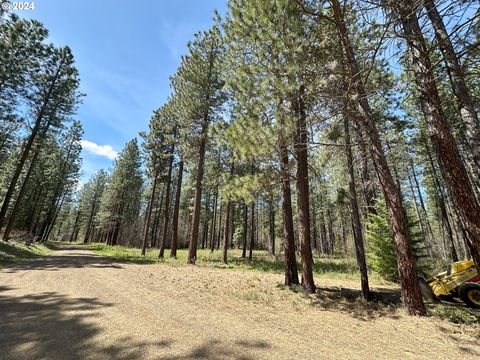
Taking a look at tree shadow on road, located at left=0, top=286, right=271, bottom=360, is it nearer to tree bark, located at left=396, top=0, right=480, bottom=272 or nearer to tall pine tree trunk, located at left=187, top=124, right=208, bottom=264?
tree bark, located at left=396, top=0, right=480, bottom=272

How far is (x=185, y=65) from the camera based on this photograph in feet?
48.7

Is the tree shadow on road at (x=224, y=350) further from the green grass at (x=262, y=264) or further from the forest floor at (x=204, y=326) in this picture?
the green grass at (x=262, y=264)

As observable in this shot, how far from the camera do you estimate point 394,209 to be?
6055mm

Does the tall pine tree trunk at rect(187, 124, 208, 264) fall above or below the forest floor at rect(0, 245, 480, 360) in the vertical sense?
above

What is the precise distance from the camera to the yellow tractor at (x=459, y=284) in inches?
275

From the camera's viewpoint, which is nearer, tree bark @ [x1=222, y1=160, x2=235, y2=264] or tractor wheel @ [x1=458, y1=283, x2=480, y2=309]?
tractor wheel @ [x1=458, y1=283, x2=480, y2=309]

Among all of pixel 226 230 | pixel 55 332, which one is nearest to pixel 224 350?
pixel 55 332

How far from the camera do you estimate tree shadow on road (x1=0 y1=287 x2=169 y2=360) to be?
10.8ft

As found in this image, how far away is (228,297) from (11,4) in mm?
20601

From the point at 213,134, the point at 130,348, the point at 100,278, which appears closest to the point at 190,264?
the point at 100,278

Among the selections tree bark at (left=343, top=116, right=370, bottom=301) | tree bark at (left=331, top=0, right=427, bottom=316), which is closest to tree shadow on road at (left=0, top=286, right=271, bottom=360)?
tree bark at (left=331, top=0, right=427, bottom=316)

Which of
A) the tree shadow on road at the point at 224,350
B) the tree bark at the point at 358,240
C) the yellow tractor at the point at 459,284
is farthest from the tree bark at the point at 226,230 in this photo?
the tree shadow on road at the point at 224,350

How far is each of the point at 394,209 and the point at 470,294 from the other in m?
4.05

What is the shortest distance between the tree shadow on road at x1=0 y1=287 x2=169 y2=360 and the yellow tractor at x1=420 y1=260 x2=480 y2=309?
8583mm
